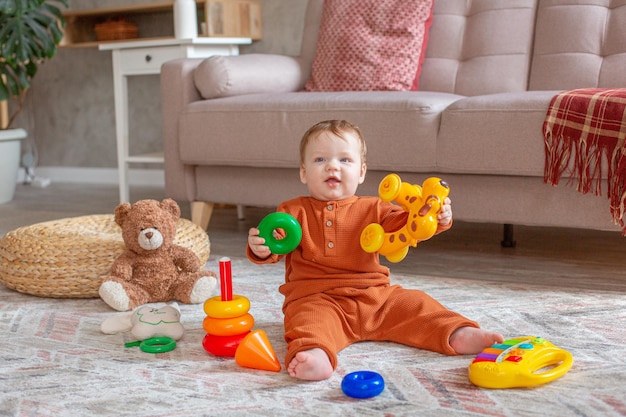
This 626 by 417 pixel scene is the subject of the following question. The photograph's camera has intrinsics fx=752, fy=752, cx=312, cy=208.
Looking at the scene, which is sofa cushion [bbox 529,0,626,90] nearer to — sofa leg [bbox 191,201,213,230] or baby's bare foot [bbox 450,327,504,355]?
sofa leg [bbox 191,201,213,230]

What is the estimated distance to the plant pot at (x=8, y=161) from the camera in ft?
11.6

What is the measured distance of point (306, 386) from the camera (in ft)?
4.07

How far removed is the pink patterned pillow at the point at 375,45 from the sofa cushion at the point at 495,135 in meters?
0.54

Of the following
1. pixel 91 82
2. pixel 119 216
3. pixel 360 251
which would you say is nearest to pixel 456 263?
pixel 360 251

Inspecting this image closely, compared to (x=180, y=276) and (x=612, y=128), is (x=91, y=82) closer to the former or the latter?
(x=180, y=276)

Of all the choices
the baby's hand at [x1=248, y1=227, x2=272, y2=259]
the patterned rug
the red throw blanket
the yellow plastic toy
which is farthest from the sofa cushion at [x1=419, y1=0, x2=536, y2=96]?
the baby's hand at [x1=248, y1=227, x2=272, y2=259]

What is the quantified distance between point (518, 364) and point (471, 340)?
0.55ft

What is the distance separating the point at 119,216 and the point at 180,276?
208 mm

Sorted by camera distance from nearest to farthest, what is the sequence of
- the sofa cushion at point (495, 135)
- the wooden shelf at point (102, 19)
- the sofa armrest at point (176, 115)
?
1. the sofa cushion at point (495, 135)
2. the sofa armrest at point (176, 115)
3. the wooden shelf at point (102, 19)

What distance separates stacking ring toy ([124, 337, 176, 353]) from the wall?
7.82 feet

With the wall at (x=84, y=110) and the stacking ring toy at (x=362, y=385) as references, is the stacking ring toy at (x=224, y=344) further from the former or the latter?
the wall at (x=84, y=110)

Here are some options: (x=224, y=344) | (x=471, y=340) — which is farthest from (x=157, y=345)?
(x=471, y=340)

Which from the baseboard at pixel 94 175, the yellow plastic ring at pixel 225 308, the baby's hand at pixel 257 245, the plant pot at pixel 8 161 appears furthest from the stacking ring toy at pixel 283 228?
the baseboard at pixel 94 175

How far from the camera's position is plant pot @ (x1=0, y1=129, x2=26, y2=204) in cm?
353
